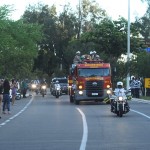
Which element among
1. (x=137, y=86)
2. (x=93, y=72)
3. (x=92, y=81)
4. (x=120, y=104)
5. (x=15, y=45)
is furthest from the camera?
(x=15, y=45)

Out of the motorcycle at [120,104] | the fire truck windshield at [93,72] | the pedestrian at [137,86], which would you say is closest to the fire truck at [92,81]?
the fire truck windshield at [93,72]

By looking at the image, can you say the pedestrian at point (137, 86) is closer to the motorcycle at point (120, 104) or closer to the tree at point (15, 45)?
the tree at point (15, 45)

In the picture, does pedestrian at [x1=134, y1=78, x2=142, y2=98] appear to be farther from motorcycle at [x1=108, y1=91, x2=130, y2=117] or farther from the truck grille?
motorcycle at [x1=108, y1=91, x2=130, y2=117]

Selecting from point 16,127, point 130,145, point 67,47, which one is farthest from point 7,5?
point 130,145

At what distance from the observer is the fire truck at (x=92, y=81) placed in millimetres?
42250

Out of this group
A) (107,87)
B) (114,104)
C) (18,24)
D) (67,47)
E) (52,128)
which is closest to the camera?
(52,128)

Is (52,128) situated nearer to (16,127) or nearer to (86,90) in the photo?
(16,127)

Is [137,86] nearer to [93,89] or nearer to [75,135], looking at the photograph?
[93,89]

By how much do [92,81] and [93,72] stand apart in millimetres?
646

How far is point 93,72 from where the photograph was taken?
1670 inches

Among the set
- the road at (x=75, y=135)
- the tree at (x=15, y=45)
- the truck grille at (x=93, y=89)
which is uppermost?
the tree at (x=15, y=45)

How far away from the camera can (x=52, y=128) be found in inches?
839

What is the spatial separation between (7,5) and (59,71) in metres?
37.9

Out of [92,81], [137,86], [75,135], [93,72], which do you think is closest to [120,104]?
[75,135]
